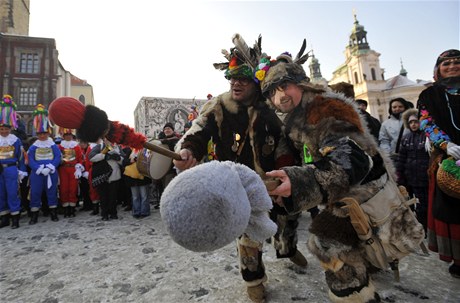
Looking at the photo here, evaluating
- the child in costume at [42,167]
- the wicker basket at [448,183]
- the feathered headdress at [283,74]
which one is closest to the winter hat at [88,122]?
the feathered headdress at [283,74]

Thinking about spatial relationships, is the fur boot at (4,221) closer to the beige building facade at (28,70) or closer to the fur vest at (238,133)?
the fur vest at (238,133)

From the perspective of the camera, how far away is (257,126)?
2.29 m

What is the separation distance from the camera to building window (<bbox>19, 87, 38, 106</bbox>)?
23500mm

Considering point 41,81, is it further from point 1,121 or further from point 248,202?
point 248,202

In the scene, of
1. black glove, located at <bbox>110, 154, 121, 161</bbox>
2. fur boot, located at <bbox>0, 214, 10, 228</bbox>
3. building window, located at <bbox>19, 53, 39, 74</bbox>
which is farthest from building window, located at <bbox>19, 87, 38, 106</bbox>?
black glove, located at <bbox>110, 154, 121, 161</bbox>

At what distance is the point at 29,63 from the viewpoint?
24000mm

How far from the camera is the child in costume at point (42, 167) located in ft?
17.5

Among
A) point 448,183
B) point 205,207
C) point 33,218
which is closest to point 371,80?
point 448,183

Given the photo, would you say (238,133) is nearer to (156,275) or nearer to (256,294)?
(256,294)

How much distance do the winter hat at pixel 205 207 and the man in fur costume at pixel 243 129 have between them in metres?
1.42

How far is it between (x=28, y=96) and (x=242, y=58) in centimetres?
2954

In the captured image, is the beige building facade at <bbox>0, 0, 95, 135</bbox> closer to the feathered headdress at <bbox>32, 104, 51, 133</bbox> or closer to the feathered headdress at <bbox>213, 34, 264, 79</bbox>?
the feathered headdress at <bbox>32, 104, 51, 133</bbox>

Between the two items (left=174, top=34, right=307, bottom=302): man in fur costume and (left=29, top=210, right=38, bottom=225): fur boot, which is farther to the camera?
(left=29, top=210, right=38, bottom=225): fur boot

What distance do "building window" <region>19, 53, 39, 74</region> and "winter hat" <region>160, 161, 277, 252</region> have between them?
102 ft
